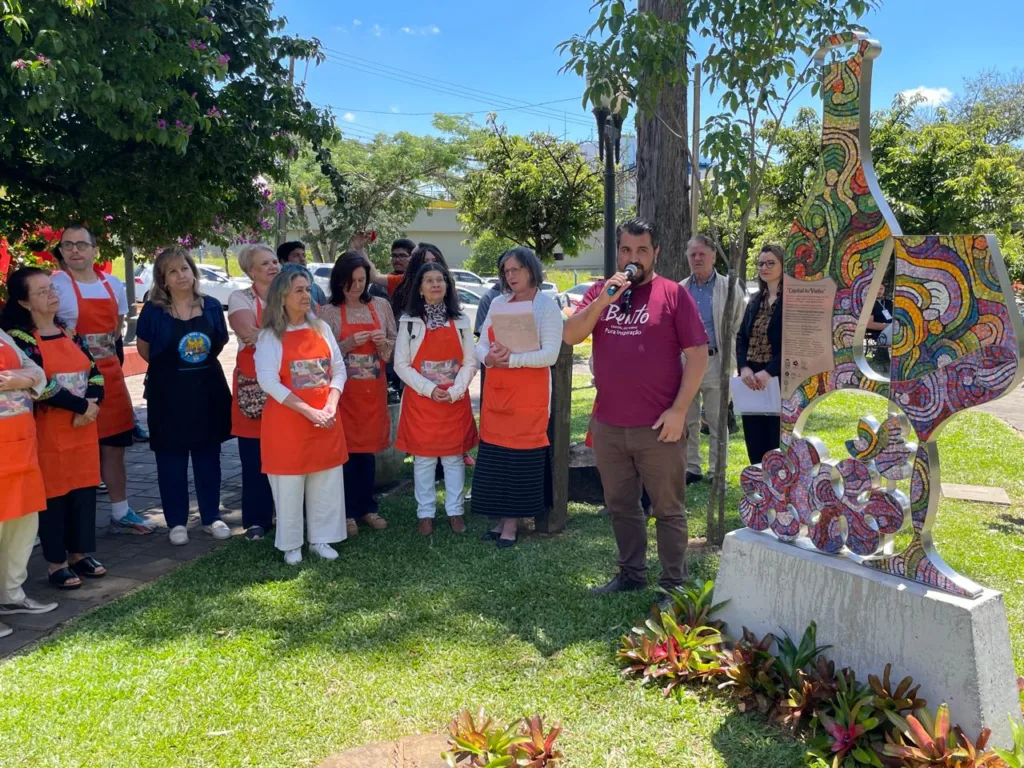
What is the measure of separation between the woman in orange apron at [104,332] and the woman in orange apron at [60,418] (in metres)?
0.43

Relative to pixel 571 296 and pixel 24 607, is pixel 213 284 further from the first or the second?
pixel 24 607

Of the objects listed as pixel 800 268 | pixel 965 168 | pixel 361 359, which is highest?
pixel 965 168

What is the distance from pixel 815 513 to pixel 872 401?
8.14 metres

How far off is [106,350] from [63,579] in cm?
→ 145

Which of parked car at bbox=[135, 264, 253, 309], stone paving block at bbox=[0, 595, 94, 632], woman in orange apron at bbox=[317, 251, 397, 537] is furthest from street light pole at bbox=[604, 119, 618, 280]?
parked car at bbox=[135, 264, 253, 309]

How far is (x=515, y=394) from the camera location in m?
4.78

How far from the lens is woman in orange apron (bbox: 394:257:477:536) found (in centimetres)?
502

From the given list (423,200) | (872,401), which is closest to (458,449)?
(872,401)

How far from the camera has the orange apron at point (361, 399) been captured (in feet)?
16.9

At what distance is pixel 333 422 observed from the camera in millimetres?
4699

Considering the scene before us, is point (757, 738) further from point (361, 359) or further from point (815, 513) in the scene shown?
point (361, 359)

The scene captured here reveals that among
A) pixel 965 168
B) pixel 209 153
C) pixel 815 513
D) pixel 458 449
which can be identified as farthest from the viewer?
pixel 965 168

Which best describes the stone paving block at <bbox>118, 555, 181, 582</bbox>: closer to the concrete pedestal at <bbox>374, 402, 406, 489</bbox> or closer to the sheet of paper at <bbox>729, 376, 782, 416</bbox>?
the concrete pedestal at <bbox>374, 402, 406, 489</bbox>

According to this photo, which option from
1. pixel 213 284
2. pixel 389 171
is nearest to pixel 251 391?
pixel 389 171
